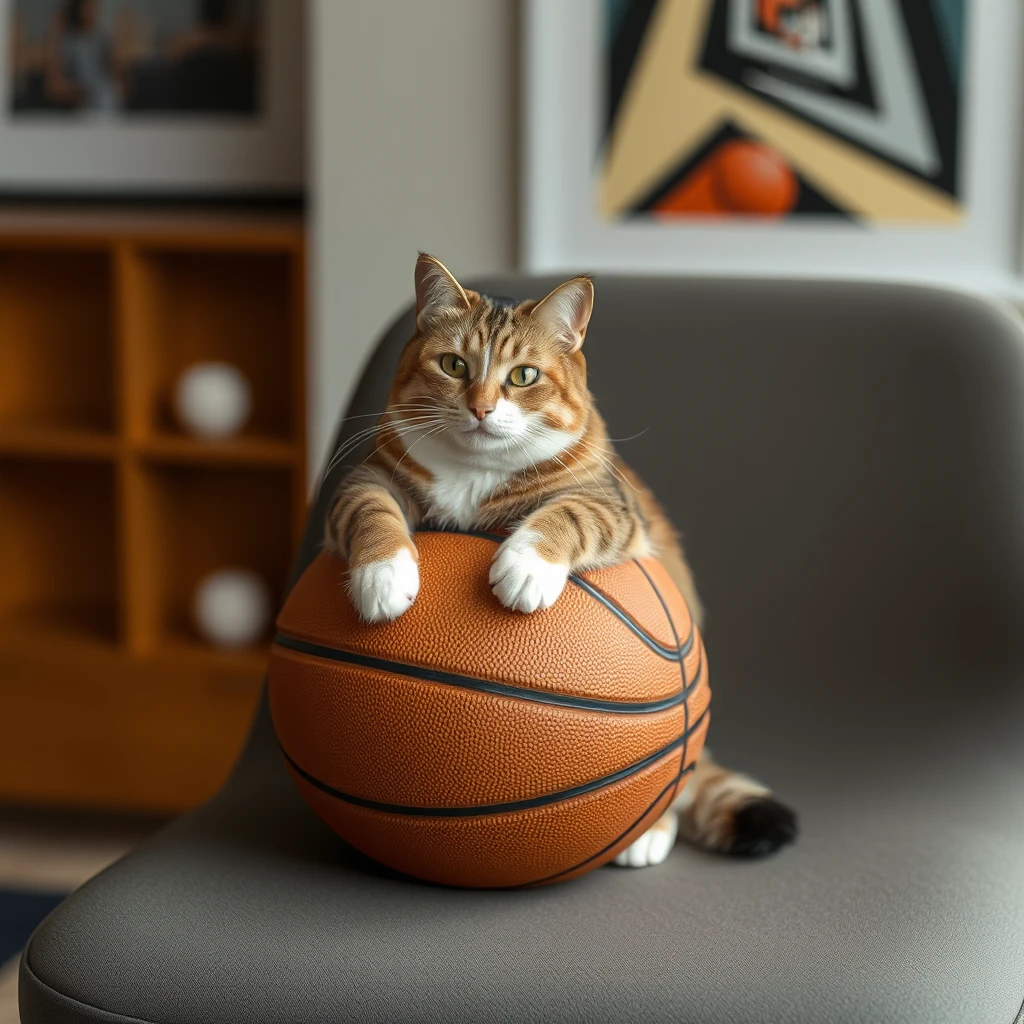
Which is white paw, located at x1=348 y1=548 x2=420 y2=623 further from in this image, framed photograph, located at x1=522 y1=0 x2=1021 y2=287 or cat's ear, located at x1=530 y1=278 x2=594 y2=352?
framed photograph, located at x1=522 y1=0 x2=1021 y2=287

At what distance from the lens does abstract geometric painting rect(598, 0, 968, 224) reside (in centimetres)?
201

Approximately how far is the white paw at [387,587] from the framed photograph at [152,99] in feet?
5.53

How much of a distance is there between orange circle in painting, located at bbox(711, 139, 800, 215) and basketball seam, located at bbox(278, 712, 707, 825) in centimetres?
137

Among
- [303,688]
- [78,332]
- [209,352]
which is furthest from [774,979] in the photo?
[78,332]

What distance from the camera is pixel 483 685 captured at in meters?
0.89

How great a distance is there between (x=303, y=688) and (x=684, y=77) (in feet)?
4.97

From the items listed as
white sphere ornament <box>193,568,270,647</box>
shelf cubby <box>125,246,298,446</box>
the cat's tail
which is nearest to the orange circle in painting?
shelf cubby <box>125,246,298,446</box>

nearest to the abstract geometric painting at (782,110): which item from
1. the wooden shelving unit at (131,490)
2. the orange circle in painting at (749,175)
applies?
the orange circle in painting at (749,175)

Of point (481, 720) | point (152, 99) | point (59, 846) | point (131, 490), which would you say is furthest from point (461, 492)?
point (152, 99)

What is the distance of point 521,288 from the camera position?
4.62ft

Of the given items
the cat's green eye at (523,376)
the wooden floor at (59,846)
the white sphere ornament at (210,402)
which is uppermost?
the cat's green eye at (523,376)

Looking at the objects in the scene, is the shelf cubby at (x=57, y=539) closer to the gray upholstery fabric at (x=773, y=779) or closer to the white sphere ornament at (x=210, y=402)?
the white sphere ornament at (x=210, y=402)

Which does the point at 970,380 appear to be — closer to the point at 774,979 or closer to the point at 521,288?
the point at 521,288

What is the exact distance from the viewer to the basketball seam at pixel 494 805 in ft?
2.96
